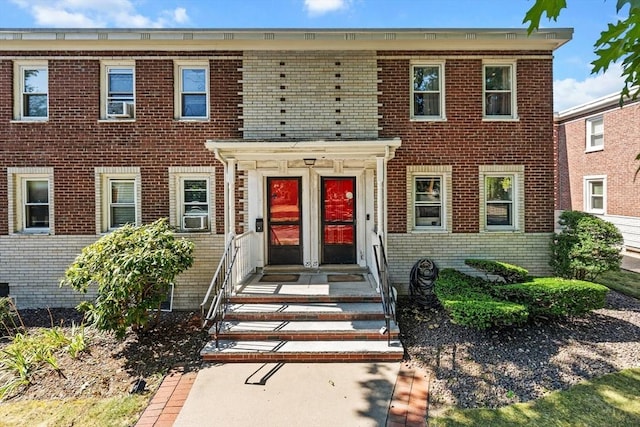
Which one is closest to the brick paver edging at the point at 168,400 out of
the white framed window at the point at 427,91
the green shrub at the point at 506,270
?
the green shrub at the point at 506,270

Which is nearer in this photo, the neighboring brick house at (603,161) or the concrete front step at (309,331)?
the concrete front step at (309,331)

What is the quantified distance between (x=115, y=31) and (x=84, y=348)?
641cm

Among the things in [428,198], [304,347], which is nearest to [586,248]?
[428,198]

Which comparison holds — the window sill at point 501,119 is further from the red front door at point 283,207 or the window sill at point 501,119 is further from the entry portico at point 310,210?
the red front door at point 283,207

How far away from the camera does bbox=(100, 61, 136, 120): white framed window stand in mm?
7625

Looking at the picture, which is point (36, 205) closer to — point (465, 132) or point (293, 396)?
point (293, 396)

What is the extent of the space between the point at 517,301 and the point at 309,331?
3482mm

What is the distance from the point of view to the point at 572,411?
12.5ft

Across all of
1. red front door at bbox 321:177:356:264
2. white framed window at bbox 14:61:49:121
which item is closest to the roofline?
red front door at bbox 321:177:356:264

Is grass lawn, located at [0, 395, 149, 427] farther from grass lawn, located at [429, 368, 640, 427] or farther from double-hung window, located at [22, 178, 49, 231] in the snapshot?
double-hung window, located at [22, 178, 49, 231]

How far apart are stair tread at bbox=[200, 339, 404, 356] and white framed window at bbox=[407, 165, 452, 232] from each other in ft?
10.8

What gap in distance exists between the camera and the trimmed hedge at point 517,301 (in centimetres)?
489

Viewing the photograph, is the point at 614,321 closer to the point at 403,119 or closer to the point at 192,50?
the point at 403,119

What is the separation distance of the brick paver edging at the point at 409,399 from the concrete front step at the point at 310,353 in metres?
0.33
